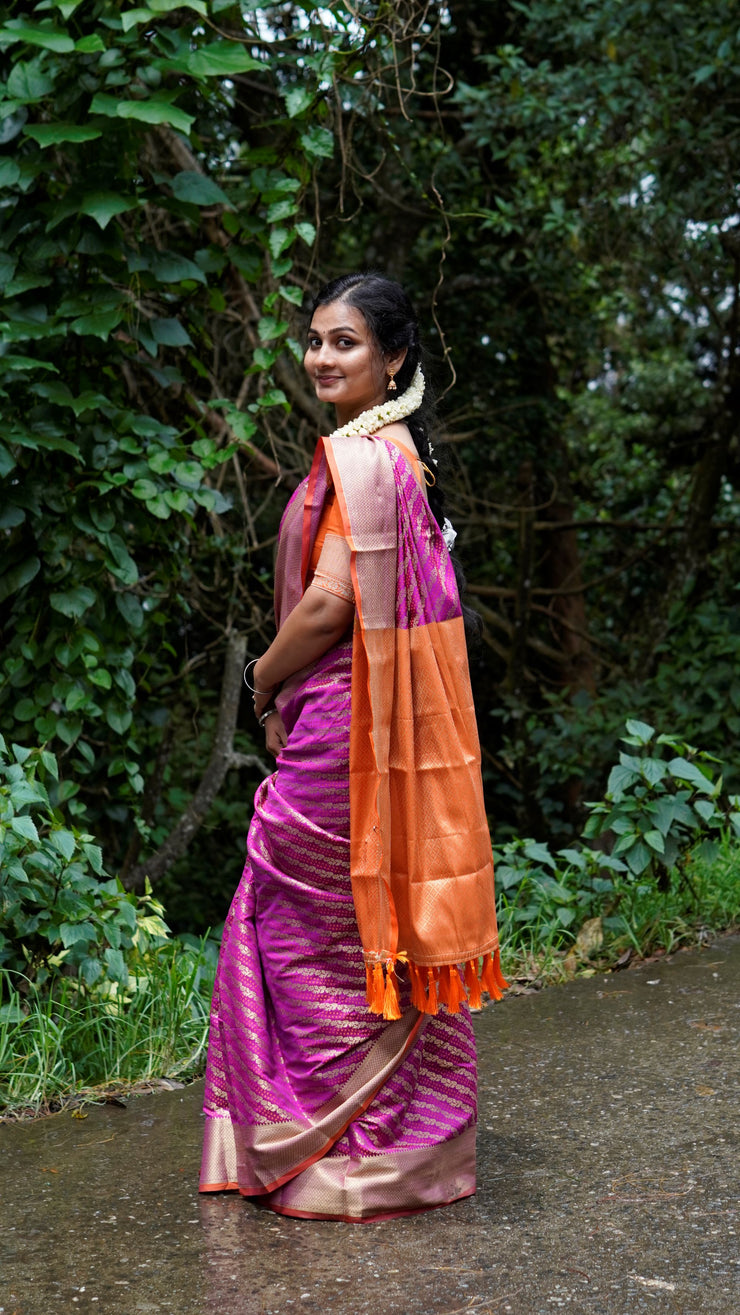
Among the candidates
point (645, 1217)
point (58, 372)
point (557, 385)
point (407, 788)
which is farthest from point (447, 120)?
point (645, 1217)

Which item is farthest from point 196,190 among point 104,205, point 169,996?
point 169,996

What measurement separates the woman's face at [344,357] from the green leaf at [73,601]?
5.17ft

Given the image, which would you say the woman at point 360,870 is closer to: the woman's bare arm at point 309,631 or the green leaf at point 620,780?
the woman's bare arm at point 309,631

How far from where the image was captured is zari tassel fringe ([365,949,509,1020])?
2510mm

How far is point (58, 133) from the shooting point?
3.75 m

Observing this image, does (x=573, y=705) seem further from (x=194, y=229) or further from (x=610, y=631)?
(x=194, y=229)

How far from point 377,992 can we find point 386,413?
3.63 ft

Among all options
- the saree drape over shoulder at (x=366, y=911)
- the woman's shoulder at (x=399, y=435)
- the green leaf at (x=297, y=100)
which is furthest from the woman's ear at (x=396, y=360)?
the green leaf at (x=297, y=100)

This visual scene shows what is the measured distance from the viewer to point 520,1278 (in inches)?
88.4

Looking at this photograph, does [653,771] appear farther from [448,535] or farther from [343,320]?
[343,320]

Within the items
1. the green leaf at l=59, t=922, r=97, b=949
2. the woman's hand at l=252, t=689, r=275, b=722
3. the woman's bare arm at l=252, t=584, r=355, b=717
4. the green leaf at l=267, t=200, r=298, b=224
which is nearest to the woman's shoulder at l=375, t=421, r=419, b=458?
the woman's bare arm at l=252, t=584, r=355, b=717

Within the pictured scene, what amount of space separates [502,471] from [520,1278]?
732cm

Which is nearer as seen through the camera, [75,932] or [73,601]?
[75,932]

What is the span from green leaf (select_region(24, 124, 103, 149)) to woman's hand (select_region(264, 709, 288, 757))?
182 cm
